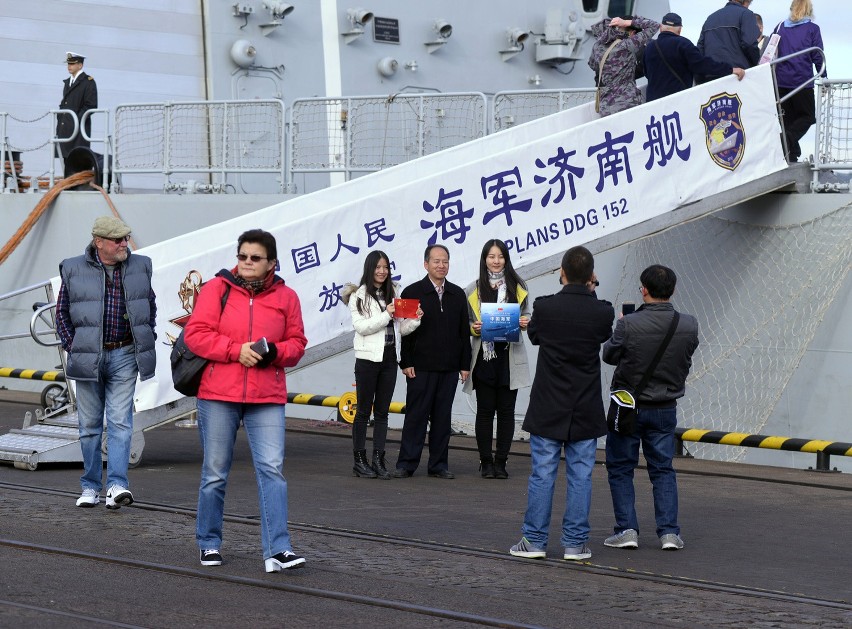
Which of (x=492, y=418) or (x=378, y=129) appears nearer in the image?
(x=492, y=418)

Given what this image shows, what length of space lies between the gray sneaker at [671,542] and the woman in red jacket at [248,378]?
2.20 m

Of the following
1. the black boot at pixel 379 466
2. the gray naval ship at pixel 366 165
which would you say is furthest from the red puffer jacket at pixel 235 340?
the gray naval ship at pixel 366 165

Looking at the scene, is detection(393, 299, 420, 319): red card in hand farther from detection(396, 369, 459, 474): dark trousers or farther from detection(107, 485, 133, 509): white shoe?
detection(107, 485, 133, 509): white shoe

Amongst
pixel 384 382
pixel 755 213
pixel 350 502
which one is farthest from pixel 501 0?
pixel 350 502

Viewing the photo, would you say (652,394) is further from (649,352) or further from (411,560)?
(411,560)

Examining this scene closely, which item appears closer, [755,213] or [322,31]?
[755,213]

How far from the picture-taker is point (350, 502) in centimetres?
896

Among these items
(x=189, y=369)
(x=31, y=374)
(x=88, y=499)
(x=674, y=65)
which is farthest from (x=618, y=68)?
(x=31, y=374)

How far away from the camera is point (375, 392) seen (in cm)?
1029

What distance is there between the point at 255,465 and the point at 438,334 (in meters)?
3.65

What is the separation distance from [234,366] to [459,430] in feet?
23.7

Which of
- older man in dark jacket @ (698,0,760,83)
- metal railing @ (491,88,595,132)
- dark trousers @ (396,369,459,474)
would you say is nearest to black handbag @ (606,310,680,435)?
dark trousers @ (396,369,459,474)

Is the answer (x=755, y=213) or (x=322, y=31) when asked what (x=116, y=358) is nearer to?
(x=755, y=213)

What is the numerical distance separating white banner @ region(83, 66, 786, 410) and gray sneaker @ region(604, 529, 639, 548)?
12.3 ft
